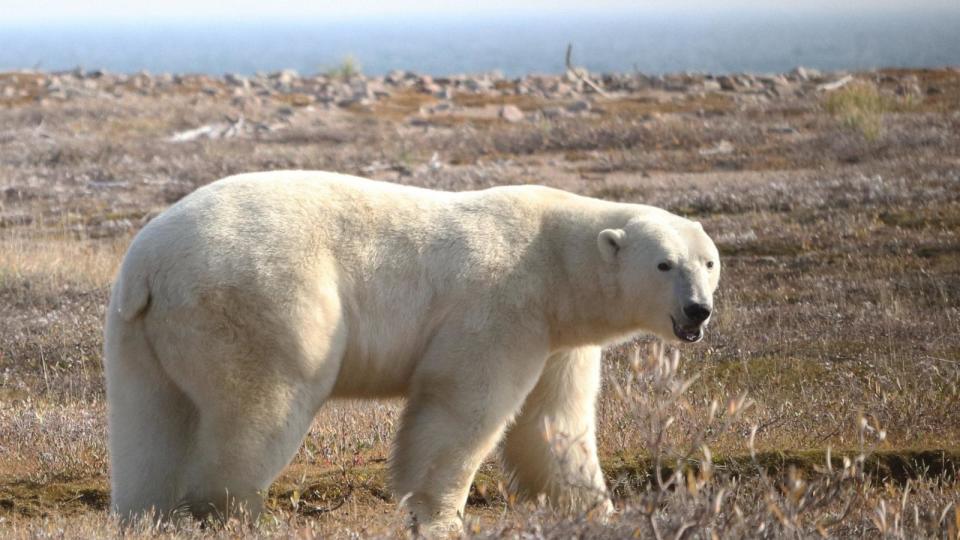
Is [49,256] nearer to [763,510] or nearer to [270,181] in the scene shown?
[270,181]

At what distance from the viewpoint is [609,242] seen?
5.43 m

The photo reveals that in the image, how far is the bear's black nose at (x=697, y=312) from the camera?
5.12 m

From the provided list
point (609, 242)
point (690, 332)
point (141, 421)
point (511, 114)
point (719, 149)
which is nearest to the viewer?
point (141, 421)

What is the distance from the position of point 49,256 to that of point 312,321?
7.70m

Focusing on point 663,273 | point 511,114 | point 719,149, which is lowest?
point 511,114

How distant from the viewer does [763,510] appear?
4.42m

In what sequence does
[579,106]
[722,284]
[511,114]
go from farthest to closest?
1. [579,106]
2. [511,114]
3. [722,284]

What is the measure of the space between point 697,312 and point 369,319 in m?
1.45

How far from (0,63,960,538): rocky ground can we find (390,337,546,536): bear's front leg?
15.2 inches

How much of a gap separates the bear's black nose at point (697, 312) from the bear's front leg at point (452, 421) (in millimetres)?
742

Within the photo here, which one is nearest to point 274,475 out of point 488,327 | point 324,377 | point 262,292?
point 324,377

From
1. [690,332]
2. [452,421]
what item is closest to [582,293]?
[690,332]

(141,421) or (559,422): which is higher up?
(141,421)

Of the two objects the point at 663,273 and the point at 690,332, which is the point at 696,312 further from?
the point at 663,273
